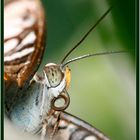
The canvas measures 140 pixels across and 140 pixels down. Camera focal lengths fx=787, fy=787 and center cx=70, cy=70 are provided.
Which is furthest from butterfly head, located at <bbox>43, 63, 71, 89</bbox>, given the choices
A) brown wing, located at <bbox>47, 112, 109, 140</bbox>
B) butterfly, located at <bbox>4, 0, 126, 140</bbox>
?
brown wing, located at <bbox>47, 112, 109, 140</bbox>

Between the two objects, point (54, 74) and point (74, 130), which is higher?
point (54, 74)

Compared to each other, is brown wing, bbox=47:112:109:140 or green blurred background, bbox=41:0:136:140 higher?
green blurred background, bbox=41:0:136:140

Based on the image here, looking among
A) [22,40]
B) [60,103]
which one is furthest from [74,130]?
[22,40]

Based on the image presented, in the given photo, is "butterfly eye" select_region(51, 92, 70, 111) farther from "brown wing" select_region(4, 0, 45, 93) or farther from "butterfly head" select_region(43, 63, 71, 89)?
"brown wing" select_region(4, 0, 45, 93)

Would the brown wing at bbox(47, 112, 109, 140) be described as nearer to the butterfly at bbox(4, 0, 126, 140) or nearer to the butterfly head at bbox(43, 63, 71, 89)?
the butterfly at bbox(4, 0, 126, 140)

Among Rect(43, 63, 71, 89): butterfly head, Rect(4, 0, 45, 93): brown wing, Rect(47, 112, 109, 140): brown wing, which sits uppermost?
Rect(4, 0, 45, 93): brown wing

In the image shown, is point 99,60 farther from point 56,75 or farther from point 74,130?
point 74,130
